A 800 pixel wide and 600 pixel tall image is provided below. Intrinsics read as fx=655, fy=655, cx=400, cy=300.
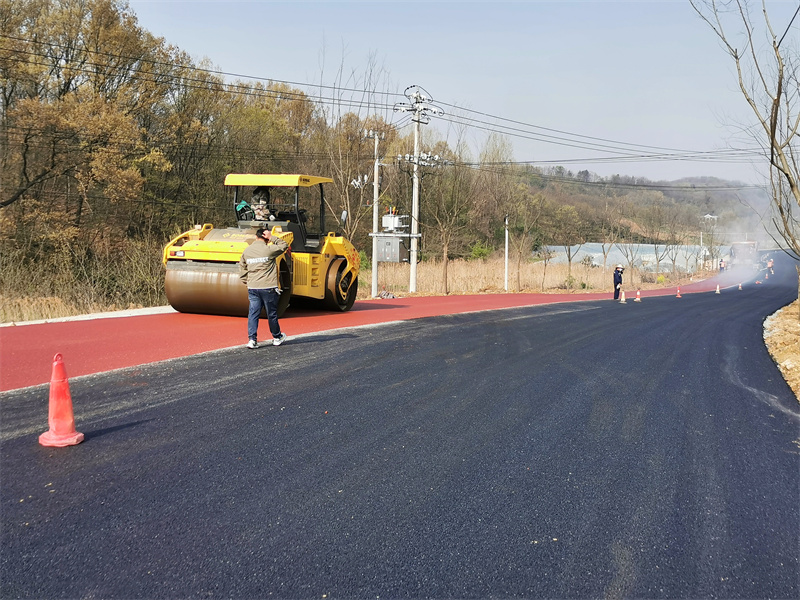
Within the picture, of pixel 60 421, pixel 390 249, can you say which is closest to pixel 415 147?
pixel 390 249

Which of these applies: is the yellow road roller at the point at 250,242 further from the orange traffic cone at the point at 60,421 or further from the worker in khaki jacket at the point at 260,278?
the orange traffic cone at the point at 60,421

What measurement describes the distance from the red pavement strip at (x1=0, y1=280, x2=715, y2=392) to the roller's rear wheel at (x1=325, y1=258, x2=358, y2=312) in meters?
0.39

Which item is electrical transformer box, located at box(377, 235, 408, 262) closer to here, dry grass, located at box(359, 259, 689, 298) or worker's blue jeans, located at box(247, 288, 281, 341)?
dry grass, located at box(359, 259, 689, 298)

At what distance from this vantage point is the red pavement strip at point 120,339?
8070 mm

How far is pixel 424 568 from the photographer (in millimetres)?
3336

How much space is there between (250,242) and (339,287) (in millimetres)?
3231

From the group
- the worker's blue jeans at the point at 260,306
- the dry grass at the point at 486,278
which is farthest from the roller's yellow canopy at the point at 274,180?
the dry grass at the point at 486,278

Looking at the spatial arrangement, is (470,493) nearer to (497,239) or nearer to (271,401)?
(271,401)

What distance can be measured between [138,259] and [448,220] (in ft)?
44.6

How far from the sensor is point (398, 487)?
14.5ft

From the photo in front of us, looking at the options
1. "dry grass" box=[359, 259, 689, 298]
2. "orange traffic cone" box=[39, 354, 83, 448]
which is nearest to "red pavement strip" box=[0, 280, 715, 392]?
"orange traffic cone" box=[39, 354, 83, 448]

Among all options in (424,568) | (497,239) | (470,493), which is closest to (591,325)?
(470,493)

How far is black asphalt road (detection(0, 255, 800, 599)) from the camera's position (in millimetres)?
Answer: 3271

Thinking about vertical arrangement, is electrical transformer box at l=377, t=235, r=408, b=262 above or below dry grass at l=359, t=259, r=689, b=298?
above
